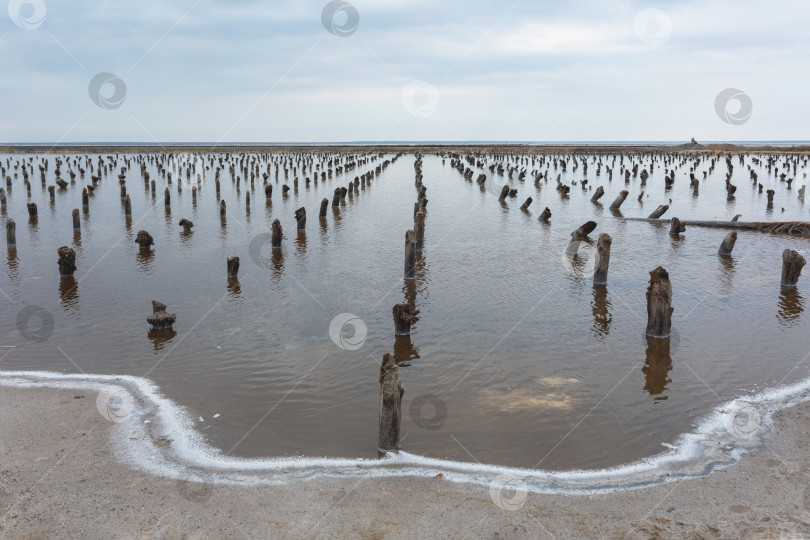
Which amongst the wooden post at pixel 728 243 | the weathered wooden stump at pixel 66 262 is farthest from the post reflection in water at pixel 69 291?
the wooden post at pixel 728 243

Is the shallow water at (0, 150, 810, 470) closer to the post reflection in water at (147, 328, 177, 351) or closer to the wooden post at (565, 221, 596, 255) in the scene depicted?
the post reflection in water at (147, 328, 177, 351)

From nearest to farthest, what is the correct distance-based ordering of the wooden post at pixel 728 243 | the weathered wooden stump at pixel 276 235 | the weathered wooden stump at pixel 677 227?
the wooden post at pixel 728 243
the weathered wooden stump at pixel 276 235
the weathered wooden stump at pixel 677 227

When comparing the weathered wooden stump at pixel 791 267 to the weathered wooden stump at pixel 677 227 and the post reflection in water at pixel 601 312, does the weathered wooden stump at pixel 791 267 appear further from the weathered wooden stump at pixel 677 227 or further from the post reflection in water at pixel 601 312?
the weathered wooden stump at pixel 677 227

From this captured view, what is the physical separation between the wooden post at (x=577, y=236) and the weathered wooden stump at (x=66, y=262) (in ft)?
52.8

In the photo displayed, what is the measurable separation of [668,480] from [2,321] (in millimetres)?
13651

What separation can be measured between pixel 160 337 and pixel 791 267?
16.0 m

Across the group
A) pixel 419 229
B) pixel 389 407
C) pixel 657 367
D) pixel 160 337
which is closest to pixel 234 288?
pixel 160 337

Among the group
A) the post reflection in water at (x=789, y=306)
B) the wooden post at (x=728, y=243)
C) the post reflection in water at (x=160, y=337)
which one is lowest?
the post reflection in water at (x=160, y=337)

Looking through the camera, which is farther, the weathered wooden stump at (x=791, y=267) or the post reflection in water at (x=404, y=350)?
the weathered wooden stump at (x=791, y=267)

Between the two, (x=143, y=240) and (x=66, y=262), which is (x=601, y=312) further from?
(x=143, y=240)

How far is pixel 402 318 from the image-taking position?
1228 cm

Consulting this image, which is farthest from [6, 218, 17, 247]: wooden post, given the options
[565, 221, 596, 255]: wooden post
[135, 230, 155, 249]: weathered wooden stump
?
[565, 221, 596, 255]: wooden post

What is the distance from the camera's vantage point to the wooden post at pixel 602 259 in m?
16.3

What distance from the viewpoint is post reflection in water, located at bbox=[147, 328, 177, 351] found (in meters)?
11.9
